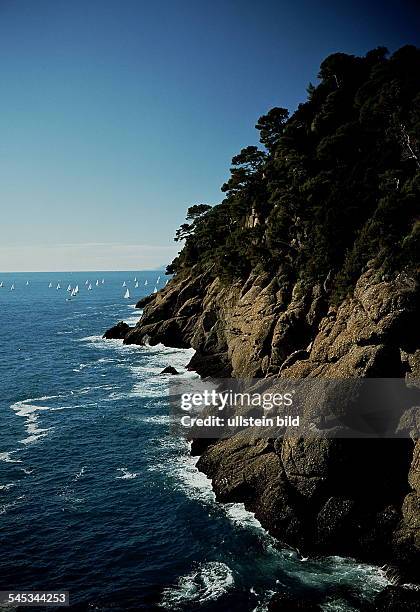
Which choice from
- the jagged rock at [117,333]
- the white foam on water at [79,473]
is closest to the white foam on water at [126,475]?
the white foam on water at [79,473]

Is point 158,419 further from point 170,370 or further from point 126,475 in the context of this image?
point 170,370

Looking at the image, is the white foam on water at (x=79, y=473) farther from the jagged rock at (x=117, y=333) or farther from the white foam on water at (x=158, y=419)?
the jagged rock at (x=117, y=333)

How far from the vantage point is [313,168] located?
52438 millimetres

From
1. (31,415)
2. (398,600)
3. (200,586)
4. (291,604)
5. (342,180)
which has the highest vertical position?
(342,180)

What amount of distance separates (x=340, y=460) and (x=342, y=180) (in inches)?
1160

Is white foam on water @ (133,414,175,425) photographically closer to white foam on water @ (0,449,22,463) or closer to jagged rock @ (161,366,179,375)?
white foam on water @ (0,449,22,463)

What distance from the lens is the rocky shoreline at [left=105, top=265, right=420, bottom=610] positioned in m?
27.5

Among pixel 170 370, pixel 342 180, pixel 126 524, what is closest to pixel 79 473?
pixel 126 524

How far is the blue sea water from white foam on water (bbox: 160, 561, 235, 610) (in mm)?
62

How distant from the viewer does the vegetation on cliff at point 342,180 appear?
3797 cm

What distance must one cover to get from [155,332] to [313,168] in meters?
49.6

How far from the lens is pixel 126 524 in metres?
31.0

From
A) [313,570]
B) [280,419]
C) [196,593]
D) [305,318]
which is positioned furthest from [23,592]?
[305,318]

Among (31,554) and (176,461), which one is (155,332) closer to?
(176,461)
